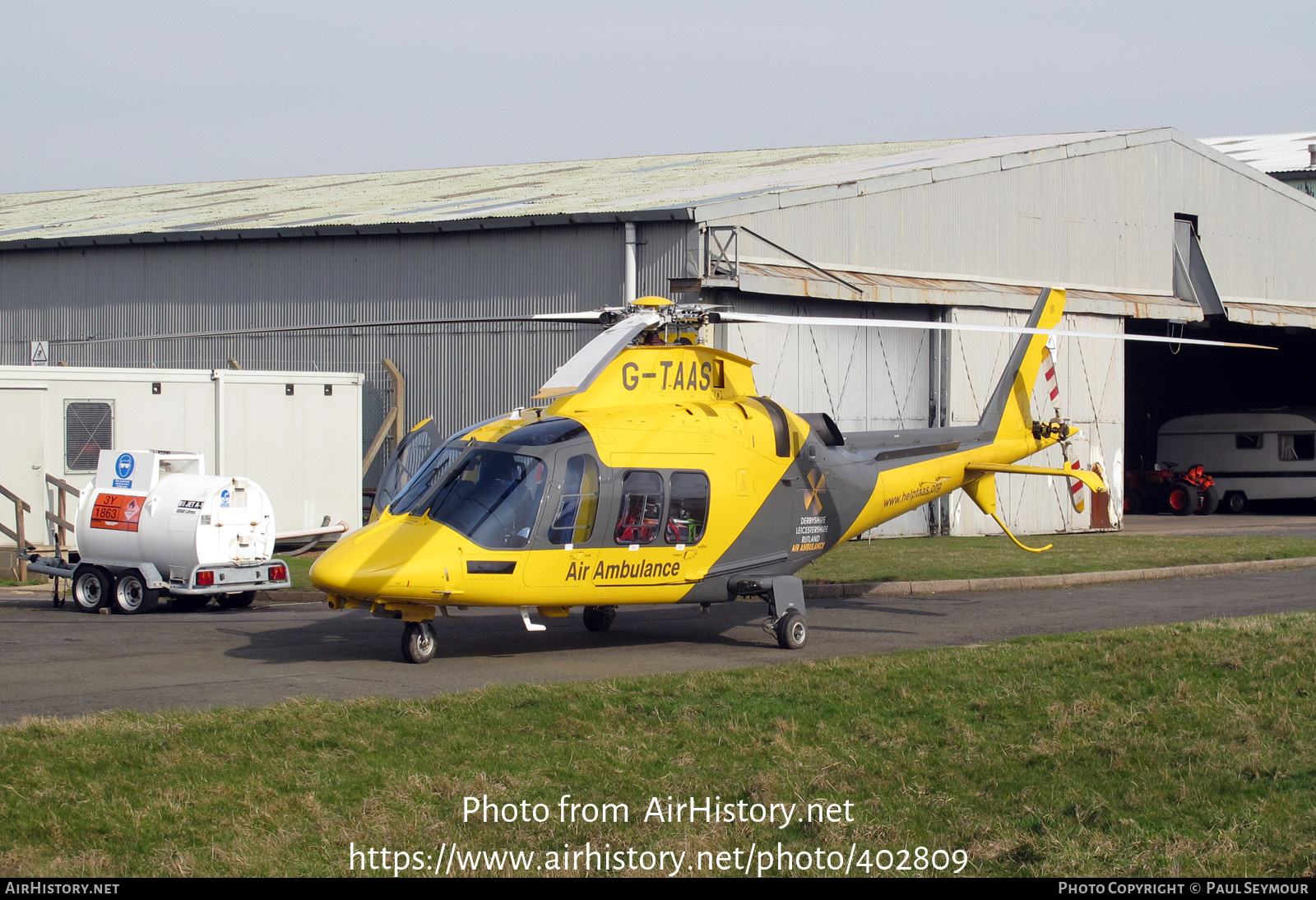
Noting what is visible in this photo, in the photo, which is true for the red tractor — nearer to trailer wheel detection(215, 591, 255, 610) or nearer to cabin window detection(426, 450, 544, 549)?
trailer wheel detection(215, 591, 255, 610)

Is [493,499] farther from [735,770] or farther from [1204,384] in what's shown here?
[1204,384]

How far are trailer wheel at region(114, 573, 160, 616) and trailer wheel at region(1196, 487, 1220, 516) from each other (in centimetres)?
3153

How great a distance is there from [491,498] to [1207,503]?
32522 millimetres

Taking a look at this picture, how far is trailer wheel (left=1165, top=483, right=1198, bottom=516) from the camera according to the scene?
1534 inches

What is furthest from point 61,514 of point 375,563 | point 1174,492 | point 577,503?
point 1174,492

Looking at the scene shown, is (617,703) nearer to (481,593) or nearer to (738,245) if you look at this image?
(481,593)

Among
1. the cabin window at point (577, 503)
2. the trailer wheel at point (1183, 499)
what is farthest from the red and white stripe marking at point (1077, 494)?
the trailer wheel at point (1183, 499)

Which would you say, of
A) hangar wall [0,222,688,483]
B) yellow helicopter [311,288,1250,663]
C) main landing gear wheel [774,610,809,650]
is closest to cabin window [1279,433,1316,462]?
hangar wall [0,222,688,483]

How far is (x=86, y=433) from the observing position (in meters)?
20.0

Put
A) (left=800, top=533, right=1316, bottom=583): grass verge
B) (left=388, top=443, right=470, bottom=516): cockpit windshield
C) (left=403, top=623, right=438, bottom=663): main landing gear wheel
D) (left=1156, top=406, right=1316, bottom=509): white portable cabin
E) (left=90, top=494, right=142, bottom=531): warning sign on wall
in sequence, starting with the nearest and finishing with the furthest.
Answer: (left=403, top=623, right=438, bottom=663): main landing gear wheel → (left=388, top=443, right=470, bottom=516): cockpit windshield → (left=90, top=494, right=142, bottom=531): warning sign on wall → (left=800, top=533, right=1316, bottom=583): grass verge → (left=1156, top=406, right=1316, bottom=509): white portable cabin
